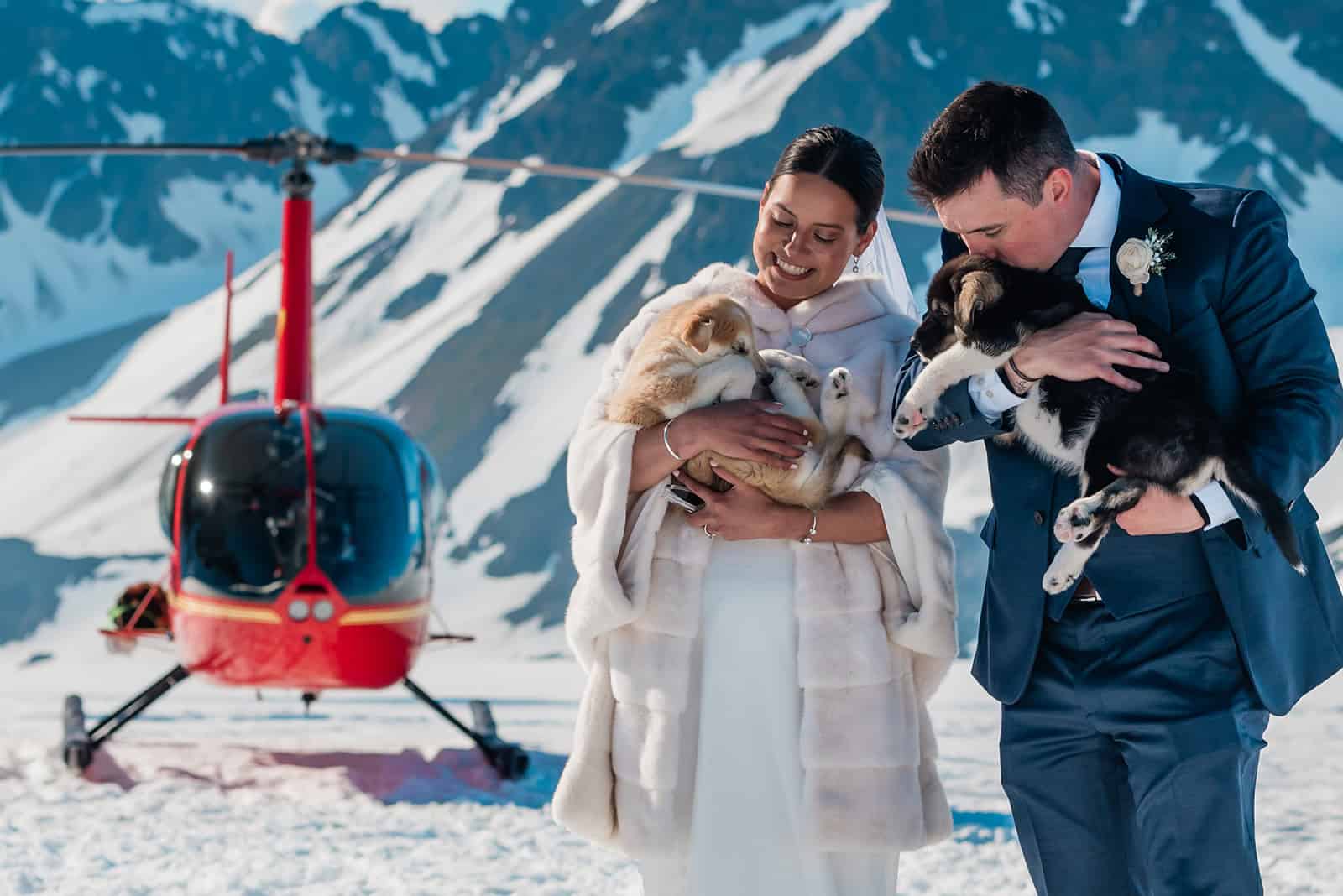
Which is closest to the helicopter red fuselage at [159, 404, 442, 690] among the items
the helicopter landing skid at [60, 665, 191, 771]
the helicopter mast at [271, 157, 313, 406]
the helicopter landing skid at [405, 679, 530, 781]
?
the helicopter mast at [271, 157, 313, 406]

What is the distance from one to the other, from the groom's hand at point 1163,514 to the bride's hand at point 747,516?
0.60m

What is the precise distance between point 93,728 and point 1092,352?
212 inches

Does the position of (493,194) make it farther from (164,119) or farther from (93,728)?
(93,728)

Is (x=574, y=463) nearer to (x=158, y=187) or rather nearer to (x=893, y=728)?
(x=893, y=728)

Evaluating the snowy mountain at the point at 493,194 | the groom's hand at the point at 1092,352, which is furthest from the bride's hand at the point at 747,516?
the snowy mountain at the point at 493,194

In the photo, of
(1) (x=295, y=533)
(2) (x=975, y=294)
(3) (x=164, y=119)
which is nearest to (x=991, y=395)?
(2) (x=975, y=294)

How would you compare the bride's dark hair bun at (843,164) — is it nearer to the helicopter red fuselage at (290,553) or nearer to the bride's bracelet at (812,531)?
the bride's bracelet at (812,531)

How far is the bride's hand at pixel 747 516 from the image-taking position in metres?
2.31

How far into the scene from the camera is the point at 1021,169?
1.92 meters

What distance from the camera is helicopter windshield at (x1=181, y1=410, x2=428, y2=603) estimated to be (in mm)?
5730

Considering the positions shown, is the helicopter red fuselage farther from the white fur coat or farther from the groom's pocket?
the groom's pocket

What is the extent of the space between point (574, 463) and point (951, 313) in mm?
767

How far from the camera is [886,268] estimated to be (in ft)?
9.52

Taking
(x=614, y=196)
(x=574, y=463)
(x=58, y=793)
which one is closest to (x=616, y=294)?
(x=614, y=196)
